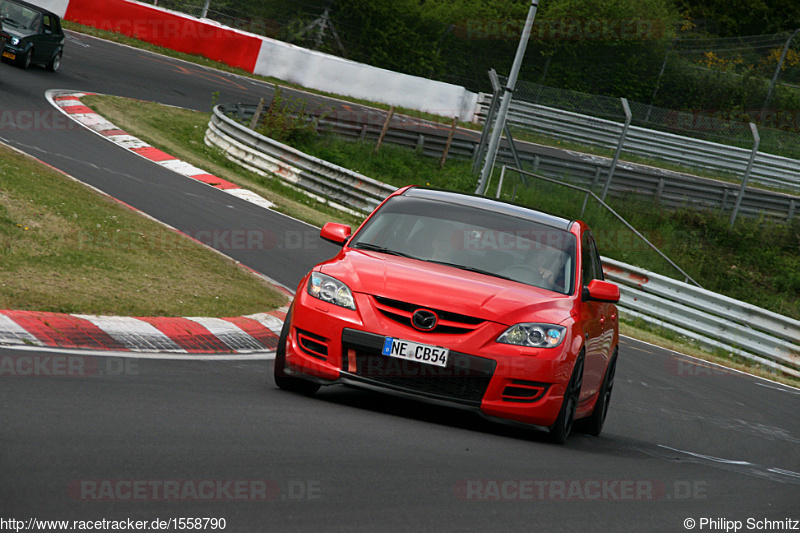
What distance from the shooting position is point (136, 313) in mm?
8305

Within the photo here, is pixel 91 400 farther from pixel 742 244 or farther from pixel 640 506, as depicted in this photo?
pixel 742 244

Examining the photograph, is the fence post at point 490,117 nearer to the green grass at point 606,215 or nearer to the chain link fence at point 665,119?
the green grass at point 606,215

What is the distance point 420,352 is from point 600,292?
5.41ft

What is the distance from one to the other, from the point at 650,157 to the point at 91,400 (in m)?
22.9

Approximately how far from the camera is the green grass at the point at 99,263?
833cm

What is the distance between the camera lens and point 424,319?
627cm

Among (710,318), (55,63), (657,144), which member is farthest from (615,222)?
(55,63)

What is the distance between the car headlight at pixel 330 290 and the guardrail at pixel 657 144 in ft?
65.8

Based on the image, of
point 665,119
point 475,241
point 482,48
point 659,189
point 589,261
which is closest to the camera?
point 475,241

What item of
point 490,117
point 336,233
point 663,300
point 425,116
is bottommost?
point 663,300

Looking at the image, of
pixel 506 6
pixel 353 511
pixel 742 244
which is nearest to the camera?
pixel 353 511

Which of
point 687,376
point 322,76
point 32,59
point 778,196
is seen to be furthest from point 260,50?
point 687,376

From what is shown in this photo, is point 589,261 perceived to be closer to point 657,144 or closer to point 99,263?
point 99,263

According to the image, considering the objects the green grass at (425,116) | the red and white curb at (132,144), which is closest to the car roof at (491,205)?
the red and white curb at (132,144)
